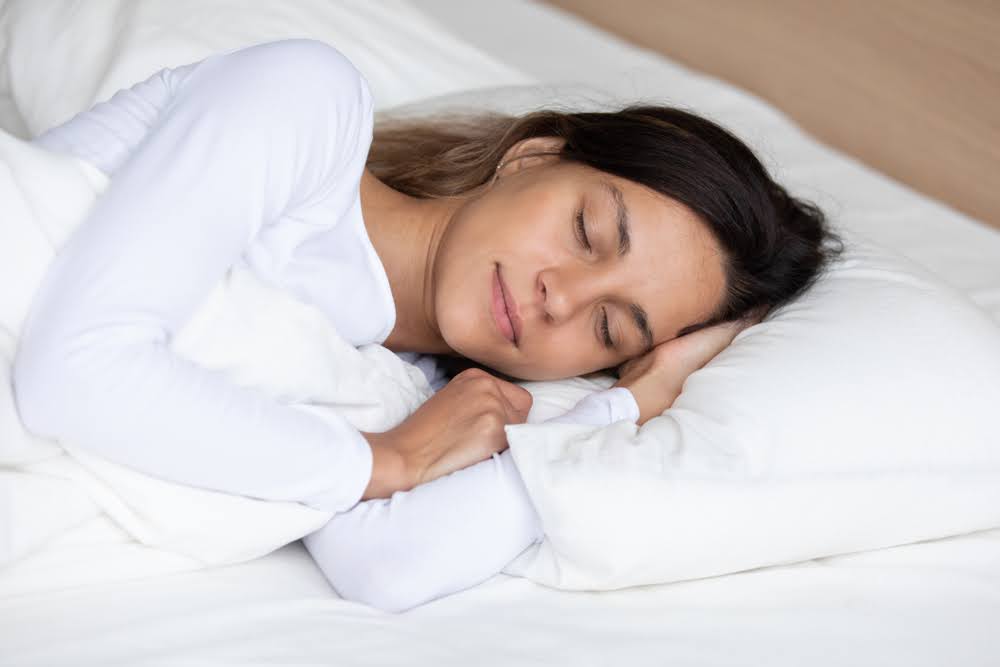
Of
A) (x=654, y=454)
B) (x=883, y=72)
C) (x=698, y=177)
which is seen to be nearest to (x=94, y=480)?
(x=654, y=454)

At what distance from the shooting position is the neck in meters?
1.48

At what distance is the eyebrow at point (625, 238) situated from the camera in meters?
1.36

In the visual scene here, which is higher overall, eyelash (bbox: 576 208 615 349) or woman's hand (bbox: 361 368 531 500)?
eyelash (bbox: 576 208 615 349)

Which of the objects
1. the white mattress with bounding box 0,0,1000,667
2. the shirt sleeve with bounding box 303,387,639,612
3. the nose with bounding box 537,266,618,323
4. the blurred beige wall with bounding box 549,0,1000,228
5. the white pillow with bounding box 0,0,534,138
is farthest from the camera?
the blurred beige wall with bounding box 549,0,1000,228

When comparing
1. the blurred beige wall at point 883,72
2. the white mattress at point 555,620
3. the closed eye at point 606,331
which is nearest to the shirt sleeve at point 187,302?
the white mattress at point 555,620

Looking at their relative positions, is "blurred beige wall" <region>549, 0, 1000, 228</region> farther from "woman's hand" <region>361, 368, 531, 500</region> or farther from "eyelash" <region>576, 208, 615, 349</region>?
"woman's hand" <region>361, 368, 531, 500</region>

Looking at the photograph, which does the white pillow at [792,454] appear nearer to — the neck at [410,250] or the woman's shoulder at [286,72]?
the neck at [410,250]

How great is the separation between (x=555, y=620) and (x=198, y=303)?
463 millimetres

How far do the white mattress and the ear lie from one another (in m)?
0.56

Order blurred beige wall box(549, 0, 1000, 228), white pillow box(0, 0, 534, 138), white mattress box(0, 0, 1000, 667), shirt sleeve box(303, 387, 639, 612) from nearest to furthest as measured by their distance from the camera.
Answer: white mattress box(0, 0, 1000, 667) < shirt sleeve box(303, 387, 639, 612) < white pillow box(0, 0, 534, 138) < blurred beige wall box(549, 0, 1000, 228)

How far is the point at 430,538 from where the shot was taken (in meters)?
1.17

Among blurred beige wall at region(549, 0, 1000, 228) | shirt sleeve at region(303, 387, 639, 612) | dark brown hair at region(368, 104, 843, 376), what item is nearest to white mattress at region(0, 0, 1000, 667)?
shirt sleeve at region(303, 387, 639, 612)

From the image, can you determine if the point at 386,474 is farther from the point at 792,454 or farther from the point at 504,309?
the point at 792,454

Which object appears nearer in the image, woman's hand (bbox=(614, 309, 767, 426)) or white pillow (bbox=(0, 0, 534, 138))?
woman's hand (bbox=(614, 309, 767, 426))
